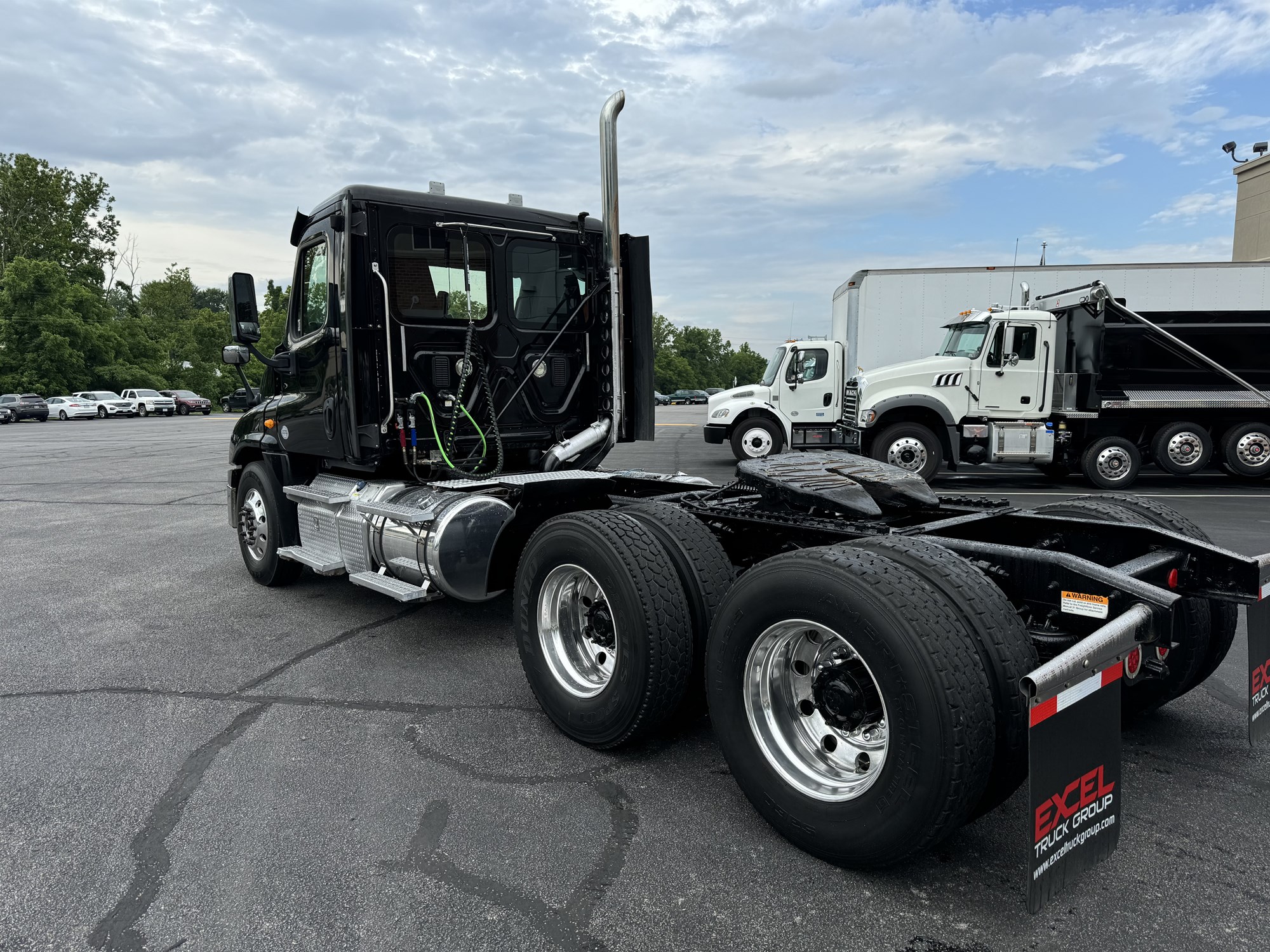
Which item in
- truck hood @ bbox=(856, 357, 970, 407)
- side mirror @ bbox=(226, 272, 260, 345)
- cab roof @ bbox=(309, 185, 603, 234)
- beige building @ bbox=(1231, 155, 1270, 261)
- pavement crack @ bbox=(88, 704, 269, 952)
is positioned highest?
beige building @ bbox=(1231, 155, 1270, 261)

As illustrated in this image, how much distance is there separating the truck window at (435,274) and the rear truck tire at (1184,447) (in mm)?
11174

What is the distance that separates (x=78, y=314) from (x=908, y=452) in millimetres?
56917

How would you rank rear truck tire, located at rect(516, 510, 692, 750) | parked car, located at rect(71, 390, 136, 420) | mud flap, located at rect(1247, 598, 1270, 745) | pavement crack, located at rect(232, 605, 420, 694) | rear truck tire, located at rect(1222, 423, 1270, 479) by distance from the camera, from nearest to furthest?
mud flap, located at rect(1247, 598, 1270, 745)
rear truck tire, located at rect(516, 510, 692, 750)
pavement crack, located at rect(232, 605, 420, 694)
rear truck tire, located at rect(1222, 423, 1270, 479)
parked car, located at rect(71, 390, 136, 420)

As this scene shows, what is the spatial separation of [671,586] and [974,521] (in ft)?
4.12

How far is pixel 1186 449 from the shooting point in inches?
490

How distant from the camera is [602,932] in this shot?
2.33m

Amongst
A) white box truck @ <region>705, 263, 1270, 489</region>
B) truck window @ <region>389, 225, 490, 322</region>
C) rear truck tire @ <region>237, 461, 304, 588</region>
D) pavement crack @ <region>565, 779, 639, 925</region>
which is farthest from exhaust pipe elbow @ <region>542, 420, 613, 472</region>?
white box truck @ <region>705, 263, 1270, 489</region>

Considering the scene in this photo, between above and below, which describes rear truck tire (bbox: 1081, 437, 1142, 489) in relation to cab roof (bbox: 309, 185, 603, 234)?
below

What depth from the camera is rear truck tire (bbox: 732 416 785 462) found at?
1593 cm

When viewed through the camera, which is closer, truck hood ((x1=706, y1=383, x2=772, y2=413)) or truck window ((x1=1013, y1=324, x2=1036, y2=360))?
truck window ((x1=1013, y1=324, x2=1036, y2=360))

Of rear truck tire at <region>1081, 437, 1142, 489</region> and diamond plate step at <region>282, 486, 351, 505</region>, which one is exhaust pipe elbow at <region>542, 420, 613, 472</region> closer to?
diamond plate step at <region>282, 486, 351, 505</region>

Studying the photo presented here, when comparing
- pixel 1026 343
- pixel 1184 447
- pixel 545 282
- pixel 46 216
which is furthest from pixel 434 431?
pixel 46 216

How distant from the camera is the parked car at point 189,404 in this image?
5138cm

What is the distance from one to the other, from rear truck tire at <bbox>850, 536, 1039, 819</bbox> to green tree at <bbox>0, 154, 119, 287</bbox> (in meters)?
68.0
